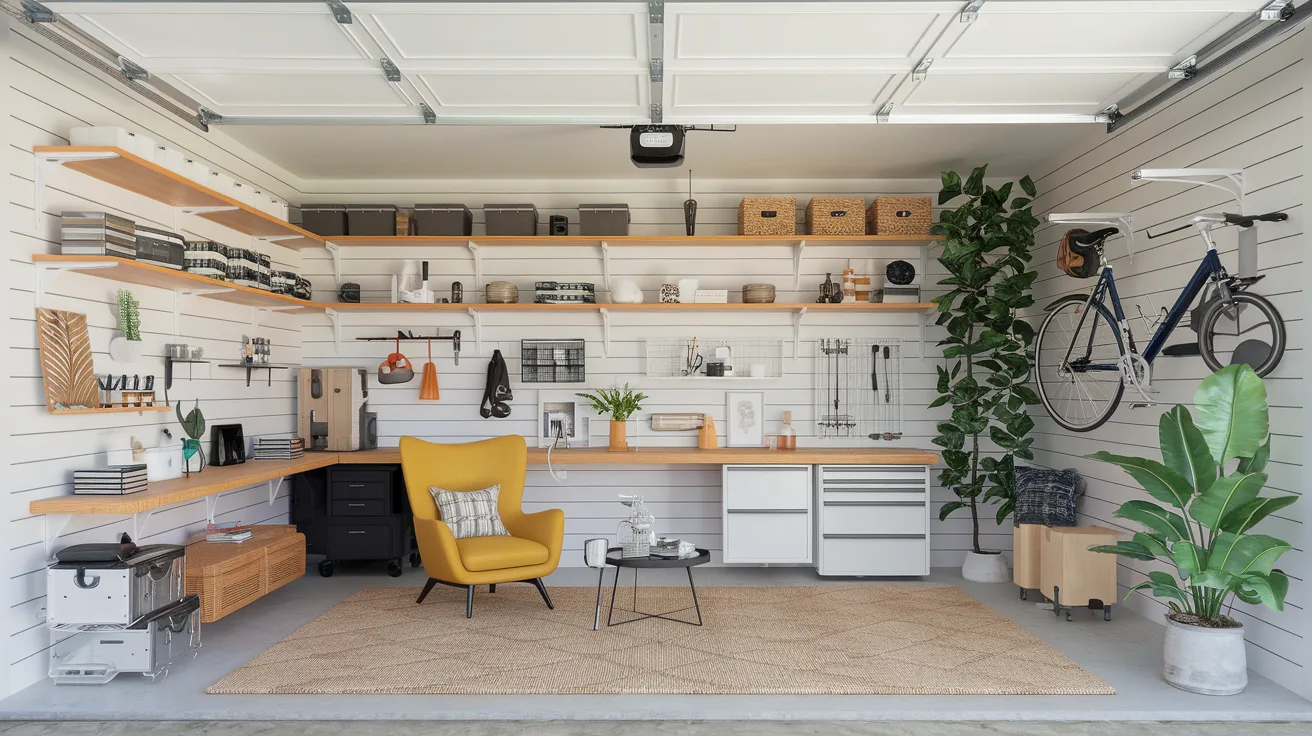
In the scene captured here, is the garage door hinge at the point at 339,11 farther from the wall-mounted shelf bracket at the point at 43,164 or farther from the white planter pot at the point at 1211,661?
the white planter pot at the point at 1211,661

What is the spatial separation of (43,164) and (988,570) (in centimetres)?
570

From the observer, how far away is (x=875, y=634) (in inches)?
168

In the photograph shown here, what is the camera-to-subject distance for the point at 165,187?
4.07 m

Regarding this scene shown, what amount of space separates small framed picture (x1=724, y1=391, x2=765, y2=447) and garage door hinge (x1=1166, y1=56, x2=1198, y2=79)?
10.7ft

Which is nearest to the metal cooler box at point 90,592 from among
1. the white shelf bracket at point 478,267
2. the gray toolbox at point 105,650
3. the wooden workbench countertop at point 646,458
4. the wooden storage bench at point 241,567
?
the gray toolbox at point 105,650

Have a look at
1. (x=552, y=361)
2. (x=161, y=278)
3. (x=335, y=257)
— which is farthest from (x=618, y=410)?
(x=161, y=278)

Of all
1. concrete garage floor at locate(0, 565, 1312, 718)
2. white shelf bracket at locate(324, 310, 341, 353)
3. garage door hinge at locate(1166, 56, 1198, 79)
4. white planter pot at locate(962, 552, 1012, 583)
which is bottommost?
concrete garage floor at locate(0, 565, 1312, 718)

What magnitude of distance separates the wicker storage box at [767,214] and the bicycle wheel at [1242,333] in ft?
8.70

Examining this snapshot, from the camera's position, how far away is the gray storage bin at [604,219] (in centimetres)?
577

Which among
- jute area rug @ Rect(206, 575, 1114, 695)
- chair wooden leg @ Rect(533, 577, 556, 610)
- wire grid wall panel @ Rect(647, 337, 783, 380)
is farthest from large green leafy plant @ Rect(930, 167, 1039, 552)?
chair wooden leg @ Rect(533, 577, 556, 610)

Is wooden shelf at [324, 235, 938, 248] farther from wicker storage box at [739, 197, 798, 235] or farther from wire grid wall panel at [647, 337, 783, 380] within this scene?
wire grid wall panel at [647, 337, 783, 380]

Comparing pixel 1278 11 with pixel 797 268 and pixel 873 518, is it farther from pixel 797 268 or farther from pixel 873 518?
pixel 873 518

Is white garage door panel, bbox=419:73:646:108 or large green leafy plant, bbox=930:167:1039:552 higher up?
white garage door panel, bbox=419:73:646:108

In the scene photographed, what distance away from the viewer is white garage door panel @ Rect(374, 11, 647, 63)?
3.03 m
